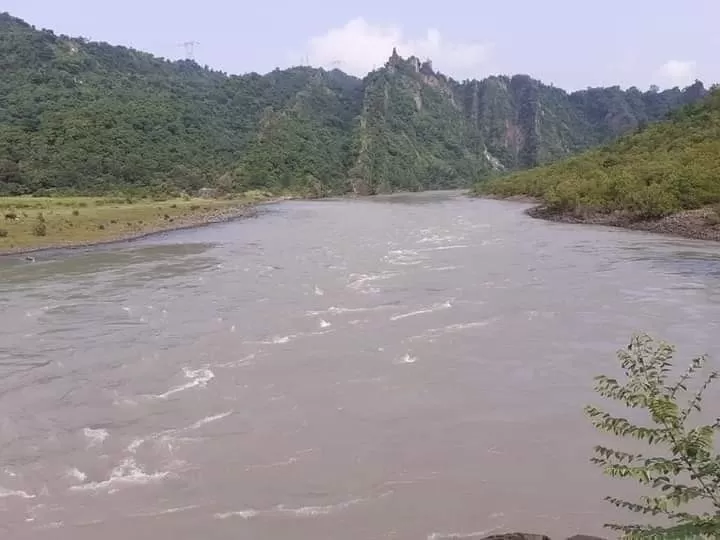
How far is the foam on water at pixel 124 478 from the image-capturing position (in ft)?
35.3

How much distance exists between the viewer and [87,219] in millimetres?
54625

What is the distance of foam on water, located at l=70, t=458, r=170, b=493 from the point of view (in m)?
10.8

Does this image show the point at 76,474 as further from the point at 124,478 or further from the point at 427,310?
the point at 427,310

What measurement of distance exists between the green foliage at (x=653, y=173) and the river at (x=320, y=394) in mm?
20828

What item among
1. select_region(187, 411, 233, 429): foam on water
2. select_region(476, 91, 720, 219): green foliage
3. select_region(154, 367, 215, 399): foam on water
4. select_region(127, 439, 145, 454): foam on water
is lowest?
select_region(127, 439, 145, 454): foam on water

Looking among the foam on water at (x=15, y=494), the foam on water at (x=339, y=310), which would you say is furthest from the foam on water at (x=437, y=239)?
the foam on water at (x=15, y=494)

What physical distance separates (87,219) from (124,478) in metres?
47.4

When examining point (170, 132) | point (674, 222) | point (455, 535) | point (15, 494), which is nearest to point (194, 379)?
point (15, 494)

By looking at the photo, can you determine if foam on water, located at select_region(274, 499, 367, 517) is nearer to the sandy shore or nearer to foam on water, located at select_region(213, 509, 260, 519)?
foam on water, located at select_region(213, 509, 260, 519)

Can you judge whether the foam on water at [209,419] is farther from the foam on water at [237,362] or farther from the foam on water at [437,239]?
the foam on water at [437,239]

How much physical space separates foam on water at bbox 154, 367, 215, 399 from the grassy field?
2773 centimetres

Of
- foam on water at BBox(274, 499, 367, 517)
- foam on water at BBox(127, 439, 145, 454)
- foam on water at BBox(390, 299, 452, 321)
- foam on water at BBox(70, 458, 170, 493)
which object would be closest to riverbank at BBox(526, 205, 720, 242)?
foam on water at BBox(390, 299, 452, 321)

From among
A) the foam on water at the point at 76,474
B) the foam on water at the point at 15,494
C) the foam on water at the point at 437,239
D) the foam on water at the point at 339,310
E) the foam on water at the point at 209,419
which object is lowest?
the foam on water at the point at 15,494

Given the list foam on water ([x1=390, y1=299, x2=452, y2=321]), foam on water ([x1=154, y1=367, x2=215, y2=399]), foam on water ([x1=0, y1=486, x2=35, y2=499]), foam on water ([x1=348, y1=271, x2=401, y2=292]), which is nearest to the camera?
foam on water ([x1=0, y1=486, x2=35, y2=499])
